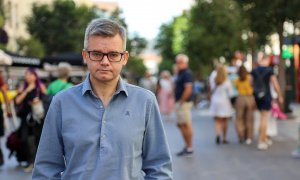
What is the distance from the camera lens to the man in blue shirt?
2.92m

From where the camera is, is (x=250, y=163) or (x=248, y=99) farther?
(x=248, y=99)

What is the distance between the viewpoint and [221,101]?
13594 mm

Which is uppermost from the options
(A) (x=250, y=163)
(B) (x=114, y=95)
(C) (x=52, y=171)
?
(B) (x=114, y=95)

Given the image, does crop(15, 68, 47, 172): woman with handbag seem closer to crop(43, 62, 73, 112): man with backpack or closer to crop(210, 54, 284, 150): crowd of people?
crop(43, 62, 73, 112): man with backpack

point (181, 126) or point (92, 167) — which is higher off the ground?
point (92, 167)

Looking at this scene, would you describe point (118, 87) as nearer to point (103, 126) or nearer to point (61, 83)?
point (103, 126)

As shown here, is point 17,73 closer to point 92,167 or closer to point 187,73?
point 187,73

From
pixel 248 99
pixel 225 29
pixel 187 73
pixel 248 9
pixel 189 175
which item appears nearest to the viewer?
pixel 189 175

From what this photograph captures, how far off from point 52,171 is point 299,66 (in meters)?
34.1

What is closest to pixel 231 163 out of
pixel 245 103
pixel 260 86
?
pixel 260 86

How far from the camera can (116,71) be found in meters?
3.04

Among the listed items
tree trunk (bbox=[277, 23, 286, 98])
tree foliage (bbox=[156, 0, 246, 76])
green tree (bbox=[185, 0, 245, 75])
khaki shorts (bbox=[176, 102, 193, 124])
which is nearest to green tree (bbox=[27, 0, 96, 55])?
tree foliage (bbox=[156, 0, 246, 76])

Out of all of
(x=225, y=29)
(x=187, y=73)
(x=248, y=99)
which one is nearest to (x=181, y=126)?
(x=187, y=73)

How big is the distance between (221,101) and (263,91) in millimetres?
1442
